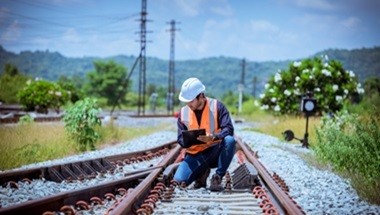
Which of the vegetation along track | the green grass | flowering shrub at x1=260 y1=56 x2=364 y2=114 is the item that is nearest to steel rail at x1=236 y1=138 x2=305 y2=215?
the vegetation along track

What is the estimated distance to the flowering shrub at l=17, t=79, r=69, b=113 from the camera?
2883cm

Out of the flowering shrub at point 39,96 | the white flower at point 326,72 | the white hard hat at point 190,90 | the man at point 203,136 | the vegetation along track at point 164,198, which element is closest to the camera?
the vegetation along track at point 164,198

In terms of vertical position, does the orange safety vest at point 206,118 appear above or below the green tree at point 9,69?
below

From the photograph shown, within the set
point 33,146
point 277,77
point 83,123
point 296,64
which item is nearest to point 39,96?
point 277,77

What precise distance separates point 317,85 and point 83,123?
1316 cm

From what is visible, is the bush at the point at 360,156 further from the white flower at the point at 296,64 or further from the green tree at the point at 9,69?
the white flower at the point at 296,64

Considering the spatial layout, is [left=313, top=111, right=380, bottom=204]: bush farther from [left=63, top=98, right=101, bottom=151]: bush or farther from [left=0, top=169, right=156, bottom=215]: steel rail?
[left=63, top=98, right=101, bottom=151]: bush

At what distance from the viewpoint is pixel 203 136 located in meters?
6.04

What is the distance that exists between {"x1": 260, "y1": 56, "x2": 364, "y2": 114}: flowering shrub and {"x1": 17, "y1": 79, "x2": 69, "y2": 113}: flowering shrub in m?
12.1

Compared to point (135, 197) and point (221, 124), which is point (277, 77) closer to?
point (221, 124)

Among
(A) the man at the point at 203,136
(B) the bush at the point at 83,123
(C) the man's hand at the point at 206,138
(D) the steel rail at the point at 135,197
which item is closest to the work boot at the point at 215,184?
(A) the man at the point at 203,136

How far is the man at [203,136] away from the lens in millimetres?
6004

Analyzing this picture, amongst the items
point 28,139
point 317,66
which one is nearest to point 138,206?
point 28,139

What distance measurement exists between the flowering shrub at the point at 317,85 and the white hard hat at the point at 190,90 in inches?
660
